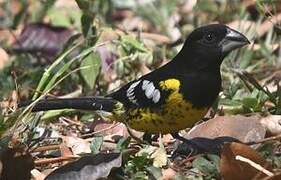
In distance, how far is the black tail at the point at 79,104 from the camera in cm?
434

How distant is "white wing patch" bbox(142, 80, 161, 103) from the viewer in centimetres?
414

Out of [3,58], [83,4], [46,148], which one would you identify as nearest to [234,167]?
[46,148]

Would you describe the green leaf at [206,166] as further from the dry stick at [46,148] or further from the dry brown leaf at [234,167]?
the dry stick at [46,148]

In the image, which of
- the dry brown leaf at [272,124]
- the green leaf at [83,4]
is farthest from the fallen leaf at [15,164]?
the green leaf at [83,4]

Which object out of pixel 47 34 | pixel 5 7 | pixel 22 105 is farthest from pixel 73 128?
pixel 5 7

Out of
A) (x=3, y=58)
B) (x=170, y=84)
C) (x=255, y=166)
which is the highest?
(x=170, y=84)

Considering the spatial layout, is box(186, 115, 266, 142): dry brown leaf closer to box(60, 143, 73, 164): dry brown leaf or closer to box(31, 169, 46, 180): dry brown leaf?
box(60, 143, 73, 164): dry brown leaf

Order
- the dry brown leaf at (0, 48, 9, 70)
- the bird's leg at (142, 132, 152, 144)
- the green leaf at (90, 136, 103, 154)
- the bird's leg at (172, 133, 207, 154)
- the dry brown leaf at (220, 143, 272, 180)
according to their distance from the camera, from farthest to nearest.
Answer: the dry brown leaf at (0, 48, 9, 70), the bird's leg at (142, 132, 152, 144), the bird's leg at (172, 133, 207, 154), the green leaf at (90, 136, 103, 154), the dry brown leaf at (220, 143, 272, 180)

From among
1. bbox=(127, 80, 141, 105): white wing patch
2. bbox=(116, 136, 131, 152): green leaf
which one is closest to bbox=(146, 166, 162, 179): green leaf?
bbox=(116, 136, 131, 152): green leaf

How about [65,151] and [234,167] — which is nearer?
[234,167]

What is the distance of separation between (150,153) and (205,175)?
0.28 m

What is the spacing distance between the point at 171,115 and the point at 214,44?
0.41m

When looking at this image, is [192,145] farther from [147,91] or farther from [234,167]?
[234,167]

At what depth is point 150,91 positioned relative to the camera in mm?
4199
